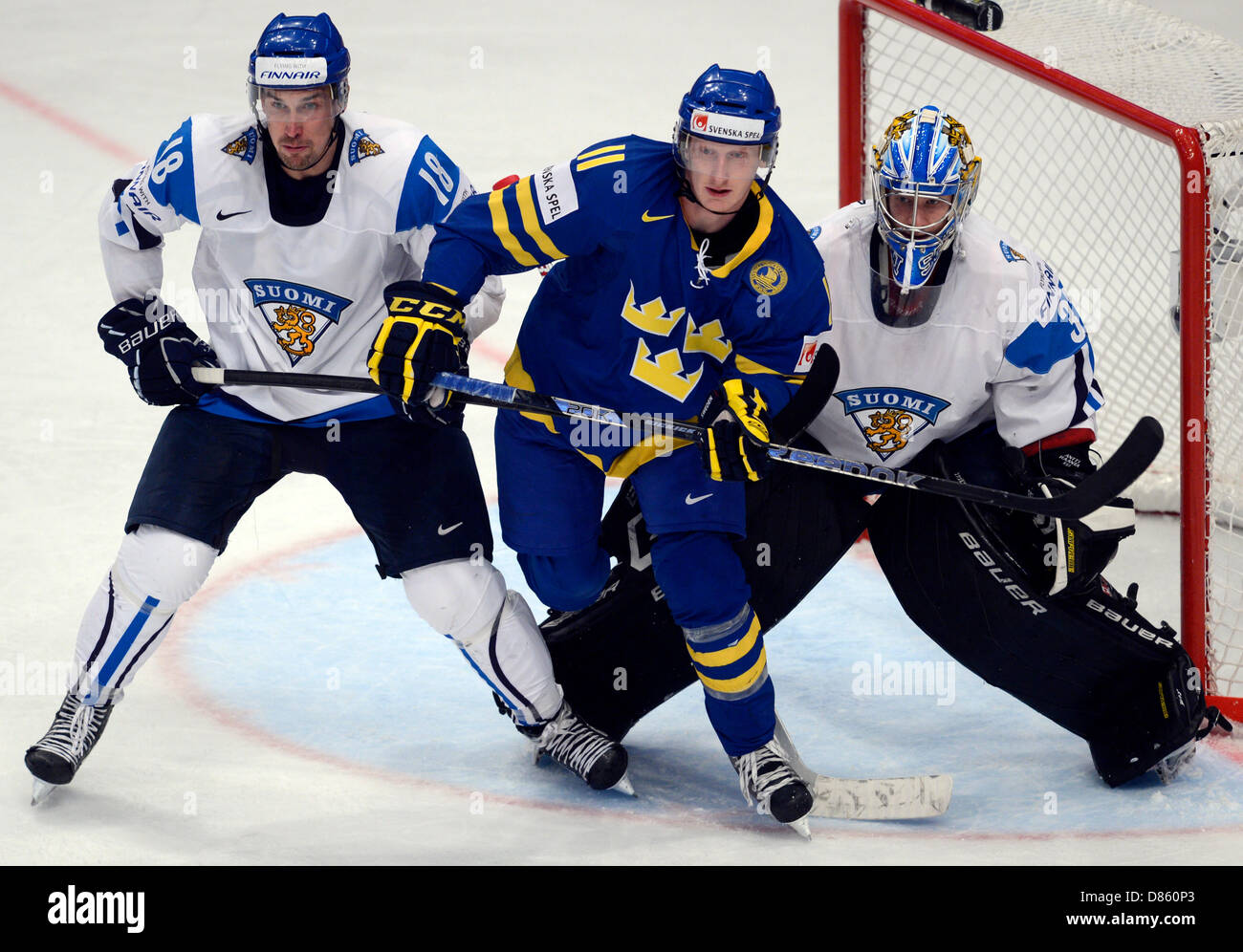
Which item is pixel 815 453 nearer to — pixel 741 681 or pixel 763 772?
pixel 741 681

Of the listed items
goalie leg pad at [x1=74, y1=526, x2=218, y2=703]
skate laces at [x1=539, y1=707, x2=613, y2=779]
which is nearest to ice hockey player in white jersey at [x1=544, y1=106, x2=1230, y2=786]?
skate laces at [x1=539, y1=707, x2=613, y2=779]

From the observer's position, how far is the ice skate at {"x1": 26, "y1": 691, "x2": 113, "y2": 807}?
2.80m

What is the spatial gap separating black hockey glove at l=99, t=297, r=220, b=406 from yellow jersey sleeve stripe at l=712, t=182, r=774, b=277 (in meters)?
0.91

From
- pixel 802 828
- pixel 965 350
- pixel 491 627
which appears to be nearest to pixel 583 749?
pixel 491 627

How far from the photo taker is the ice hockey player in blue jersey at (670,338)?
2.66m

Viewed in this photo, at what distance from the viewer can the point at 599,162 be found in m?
2.71

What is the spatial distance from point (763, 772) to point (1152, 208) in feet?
5.95

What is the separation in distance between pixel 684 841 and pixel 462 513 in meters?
0.68

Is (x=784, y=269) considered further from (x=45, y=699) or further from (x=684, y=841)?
(x=45, y=699)

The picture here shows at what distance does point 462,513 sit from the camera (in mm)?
2875

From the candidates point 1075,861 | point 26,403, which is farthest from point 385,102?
A: point 1075,861

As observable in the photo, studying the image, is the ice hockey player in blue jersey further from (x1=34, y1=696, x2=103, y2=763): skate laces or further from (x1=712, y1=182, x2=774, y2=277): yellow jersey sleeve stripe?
(x1=34, y1=696, x2=103, y2=763): skate laces

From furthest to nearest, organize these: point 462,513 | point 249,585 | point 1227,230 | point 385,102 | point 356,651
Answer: point 385,102
point 249,585
point 356,651
point 1227,230
point 462,513

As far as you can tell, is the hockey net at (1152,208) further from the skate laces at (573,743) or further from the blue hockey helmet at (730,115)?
the skate laces at (573,743)
